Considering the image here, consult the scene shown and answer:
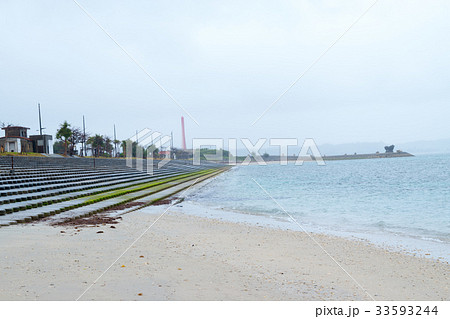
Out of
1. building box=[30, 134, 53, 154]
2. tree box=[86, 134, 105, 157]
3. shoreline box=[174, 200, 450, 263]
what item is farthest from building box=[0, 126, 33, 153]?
shoreline box=[174, 200, 450, 263]

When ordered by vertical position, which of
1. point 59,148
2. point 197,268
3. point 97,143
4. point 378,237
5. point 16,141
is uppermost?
point 97,143

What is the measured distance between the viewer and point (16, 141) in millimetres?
37719

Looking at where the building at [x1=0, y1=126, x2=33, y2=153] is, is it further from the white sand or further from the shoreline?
the white sand

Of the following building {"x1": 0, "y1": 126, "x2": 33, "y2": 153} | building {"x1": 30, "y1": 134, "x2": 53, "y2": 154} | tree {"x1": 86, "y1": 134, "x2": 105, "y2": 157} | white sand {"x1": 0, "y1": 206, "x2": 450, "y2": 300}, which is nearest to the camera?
white sand {"x1": 0, "y1": 206, "x2": 450, "y2": 300}

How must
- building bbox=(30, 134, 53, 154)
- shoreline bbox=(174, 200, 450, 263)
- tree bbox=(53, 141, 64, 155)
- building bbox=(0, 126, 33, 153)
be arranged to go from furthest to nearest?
tree bbox=(53, 141, 64, 155) → building bbox=(30, 134, 53, 154) → building bbox=(0, 126, 33, 153) → shoreline bbox=(174, 200, 450, 263)

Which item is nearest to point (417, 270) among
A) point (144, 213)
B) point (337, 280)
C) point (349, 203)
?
point (337, 280)

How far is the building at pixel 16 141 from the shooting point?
123ft

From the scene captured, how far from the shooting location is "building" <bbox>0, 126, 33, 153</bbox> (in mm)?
37375

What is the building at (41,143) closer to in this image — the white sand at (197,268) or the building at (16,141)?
the building at (16,141)

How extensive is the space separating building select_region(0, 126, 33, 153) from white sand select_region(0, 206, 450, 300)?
35017 millimetres

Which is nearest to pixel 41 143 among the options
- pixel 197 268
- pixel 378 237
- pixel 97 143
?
pixel 97 143

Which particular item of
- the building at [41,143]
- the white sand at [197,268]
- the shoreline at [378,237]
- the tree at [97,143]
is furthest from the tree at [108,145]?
the white sand at [197,268]

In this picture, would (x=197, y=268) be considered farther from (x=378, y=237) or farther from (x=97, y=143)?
(x=97, y=143)

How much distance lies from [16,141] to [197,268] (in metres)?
39.3
